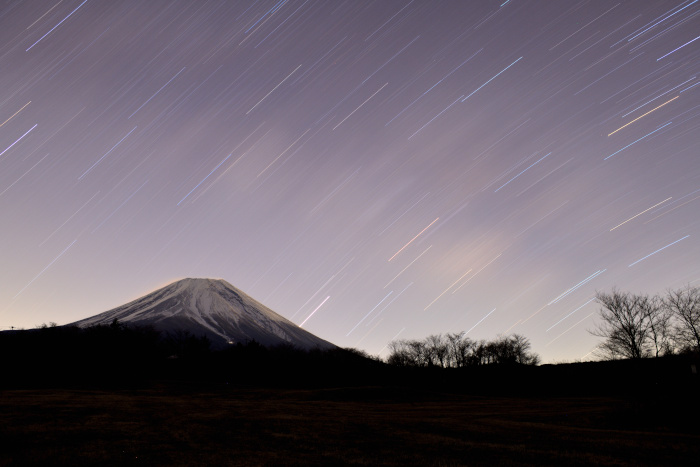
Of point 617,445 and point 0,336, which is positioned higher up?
point 0,336

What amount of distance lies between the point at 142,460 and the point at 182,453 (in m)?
1.45

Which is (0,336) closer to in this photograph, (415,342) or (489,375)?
(489,375)

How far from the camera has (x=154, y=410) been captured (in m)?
26.2

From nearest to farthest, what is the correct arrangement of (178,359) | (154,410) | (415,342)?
(154,410) → (178,359) → (415,342)

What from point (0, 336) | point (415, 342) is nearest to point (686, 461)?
point (0, 336)

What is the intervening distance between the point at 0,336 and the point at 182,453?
92.7m

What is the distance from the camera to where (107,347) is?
7919 cm

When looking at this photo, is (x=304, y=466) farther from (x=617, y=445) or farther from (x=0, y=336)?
(x=0, y=336)

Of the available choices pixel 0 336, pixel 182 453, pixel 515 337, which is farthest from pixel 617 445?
pixel 515 337

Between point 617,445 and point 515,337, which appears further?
point 515,337

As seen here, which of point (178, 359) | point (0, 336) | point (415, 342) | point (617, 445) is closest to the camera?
point (617, 445)

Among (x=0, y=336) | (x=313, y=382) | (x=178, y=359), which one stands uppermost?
(x=0, y=336)

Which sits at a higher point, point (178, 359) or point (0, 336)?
point (0, 336)

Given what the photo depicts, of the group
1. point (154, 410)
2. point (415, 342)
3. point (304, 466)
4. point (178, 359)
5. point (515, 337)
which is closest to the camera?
point (304, 466)
